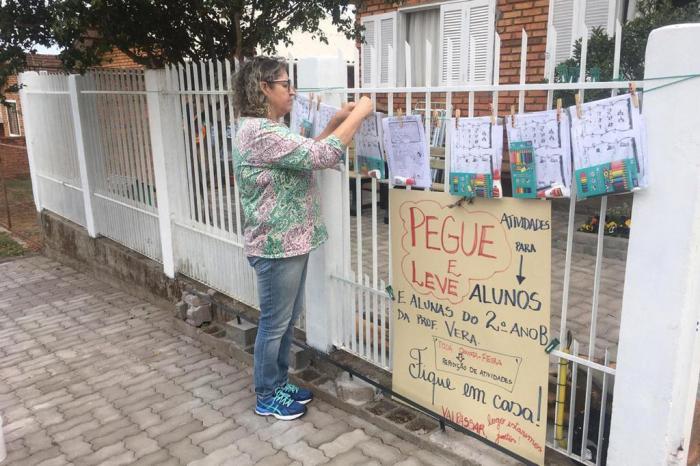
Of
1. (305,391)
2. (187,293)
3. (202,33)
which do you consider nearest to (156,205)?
(187,293)

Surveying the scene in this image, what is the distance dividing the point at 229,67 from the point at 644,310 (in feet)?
9.71

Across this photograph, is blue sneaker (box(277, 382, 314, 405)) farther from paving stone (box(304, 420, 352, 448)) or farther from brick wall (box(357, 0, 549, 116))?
brick wall (box(357, 0, 549, 116))

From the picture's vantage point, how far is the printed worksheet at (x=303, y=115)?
324 centimetres

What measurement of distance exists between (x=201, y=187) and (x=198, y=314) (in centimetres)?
105

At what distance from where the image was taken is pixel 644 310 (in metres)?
2.13

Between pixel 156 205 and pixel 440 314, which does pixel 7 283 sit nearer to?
pixel 156 205

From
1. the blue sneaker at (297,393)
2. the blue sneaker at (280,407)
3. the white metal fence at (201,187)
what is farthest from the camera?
the blue sneaker at (297,393)

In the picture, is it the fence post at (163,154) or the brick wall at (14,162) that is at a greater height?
the fence post at (163,154)

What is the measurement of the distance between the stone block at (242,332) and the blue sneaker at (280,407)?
724mm

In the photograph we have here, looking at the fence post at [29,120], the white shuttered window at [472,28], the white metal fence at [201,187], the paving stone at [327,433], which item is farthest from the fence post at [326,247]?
the fence post at [29,120]

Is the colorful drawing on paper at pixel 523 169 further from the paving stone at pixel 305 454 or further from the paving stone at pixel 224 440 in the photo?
the paving stone at pixel 224 440

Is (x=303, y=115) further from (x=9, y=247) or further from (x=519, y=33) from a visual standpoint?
(x=9, y=247)

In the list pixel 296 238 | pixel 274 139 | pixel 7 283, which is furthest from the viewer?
pixel 7 283

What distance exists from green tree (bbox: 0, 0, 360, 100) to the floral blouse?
74.7 inches
